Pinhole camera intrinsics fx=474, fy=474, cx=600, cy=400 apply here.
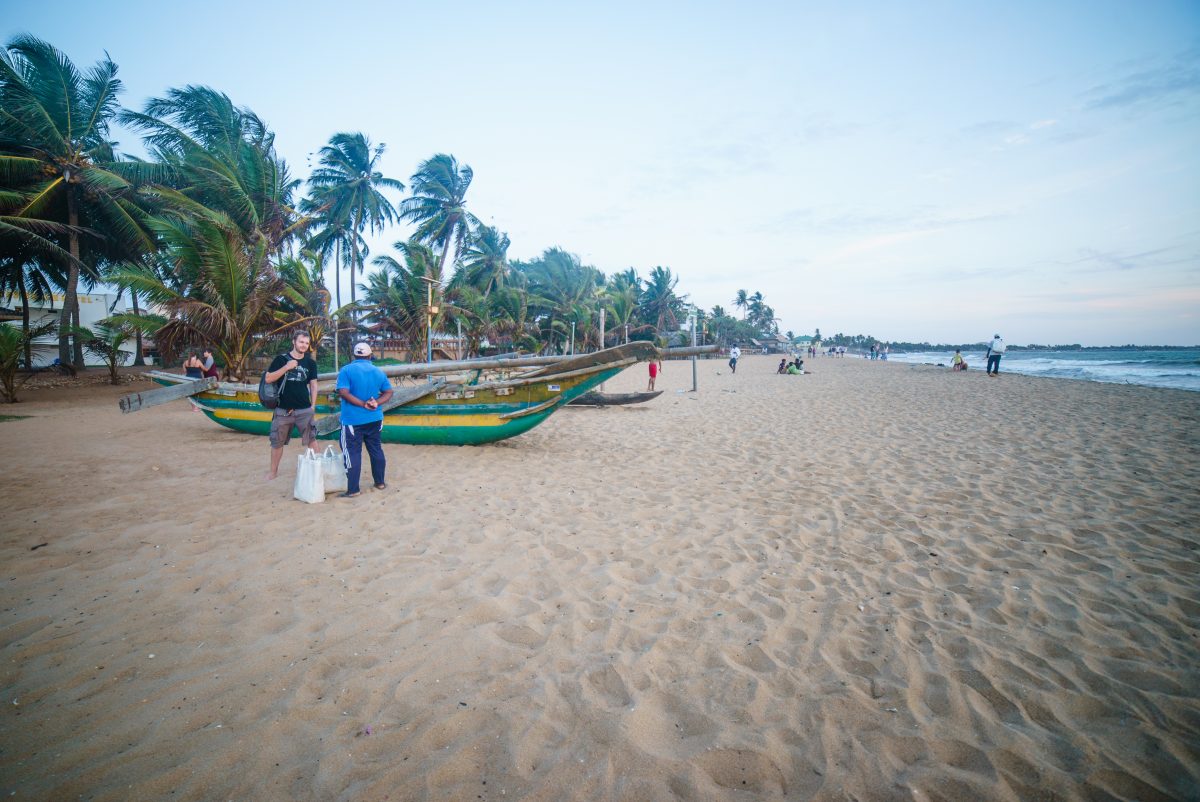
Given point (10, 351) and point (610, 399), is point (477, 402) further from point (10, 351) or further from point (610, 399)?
point (10, 351)

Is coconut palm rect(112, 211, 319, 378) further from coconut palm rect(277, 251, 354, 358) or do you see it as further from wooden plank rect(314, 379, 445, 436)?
wooden plank rect(314, 379, 445, 436)

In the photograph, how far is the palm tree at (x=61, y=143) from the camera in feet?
46.0

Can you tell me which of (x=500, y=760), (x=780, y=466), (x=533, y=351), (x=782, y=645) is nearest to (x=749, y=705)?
(x=782, y=645)

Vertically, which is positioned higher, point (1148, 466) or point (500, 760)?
point (1148, 466)

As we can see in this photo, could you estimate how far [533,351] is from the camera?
28.4 m

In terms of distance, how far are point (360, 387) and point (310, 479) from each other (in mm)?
1037

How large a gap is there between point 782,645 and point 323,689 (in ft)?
7.75

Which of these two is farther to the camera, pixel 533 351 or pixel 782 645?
pixel 533 351

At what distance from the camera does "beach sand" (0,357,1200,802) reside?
1.87 metres

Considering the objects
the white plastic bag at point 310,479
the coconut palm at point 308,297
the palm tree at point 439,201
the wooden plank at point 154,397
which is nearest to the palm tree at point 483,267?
the palm tree at point 439,201

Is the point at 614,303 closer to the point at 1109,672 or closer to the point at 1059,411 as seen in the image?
the point at 1059,411

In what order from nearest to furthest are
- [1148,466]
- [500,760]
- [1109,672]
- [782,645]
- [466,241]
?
[500,760], [1109,672], [782,645], [1148,466], [466,241]

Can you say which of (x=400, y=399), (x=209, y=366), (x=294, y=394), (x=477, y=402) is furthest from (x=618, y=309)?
(x=294, y=394)

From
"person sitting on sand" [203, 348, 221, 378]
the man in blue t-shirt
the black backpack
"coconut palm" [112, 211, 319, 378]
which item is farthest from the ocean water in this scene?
"person sitting on sand" [203, 348, 221, 378]
